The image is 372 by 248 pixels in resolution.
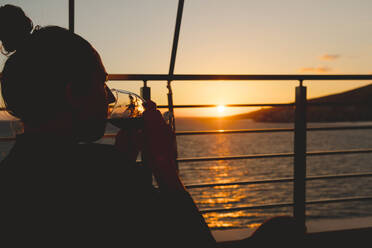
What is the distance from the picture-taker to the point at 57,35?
1.73 feet

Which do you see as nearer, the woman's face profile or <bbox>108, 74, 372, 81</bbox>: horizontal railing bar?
the woman's face profile

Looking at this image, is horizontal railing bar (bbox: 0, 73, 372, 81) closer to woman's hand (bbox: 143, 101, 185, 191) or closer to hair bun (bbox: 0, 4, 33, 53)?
hair bun (bbox: 0, 4, 33, 53)

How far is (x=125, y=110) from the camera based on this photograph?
805mm

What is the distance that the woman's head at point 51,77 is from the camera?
1.68ft

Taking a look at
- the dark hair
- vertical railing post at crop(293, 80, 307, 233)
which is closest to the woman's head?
the dark hair

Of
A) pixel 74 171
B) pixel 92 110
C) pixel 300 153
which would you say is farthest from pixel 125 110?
pixel 300 153

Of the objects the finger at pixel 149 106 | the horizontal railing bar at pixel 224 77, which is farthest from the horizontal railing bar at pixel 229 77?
the finger at pixel 149 106

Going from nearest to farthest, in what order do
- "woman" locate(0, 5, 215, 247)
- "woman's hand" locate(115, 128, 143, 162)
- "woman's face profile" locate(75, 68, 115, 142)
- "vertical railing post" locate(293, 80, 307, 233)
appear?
1. "woman" locate(0, 5, 215, 247)
2. "woman's face profile" locate(75, 68, 115, 142)
3. "woman's hand" locate(115, 128, 143, 162)
4. "vertical railing post" locate(293, 80, 307, 233)

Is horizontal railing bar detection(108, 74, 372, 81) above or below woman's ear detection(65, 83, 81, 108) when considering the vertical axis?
above

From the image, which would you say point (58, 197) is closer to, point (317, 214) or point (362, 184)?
point (317, 214)

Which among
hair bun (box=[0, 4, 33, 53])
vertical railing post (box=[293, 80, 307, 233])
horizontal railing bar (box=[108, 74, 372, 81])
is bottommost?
vertical railing post (box=[293, 80, 307, 233])

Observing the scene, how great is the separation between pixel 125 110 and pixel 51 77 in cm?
30

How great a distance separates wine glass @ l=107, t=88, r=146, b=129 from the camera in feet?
2.57

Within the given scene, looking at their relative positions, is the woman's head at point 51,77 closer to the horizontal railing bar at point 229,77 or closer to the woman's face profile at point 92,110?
the woman's face profile at point 92,110
